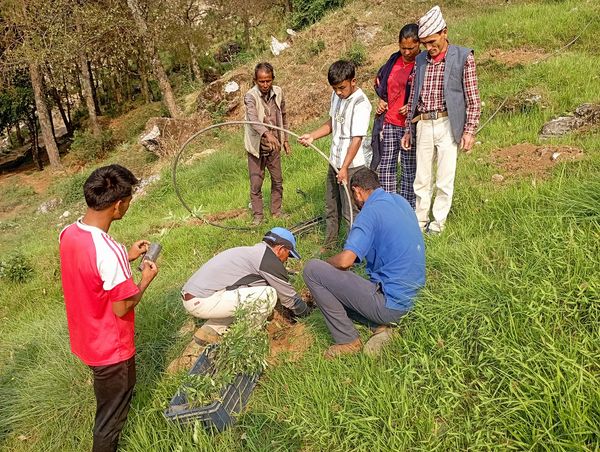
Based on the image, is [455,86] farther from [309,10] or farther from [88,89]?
[88,89]

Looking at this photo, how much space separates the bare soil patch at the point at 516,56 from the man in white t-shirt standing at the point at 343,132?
5744mm

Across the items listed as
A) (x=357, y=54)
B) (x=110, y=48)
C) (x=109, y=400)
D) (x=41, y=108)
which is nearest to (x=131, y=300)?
(x=109, y=400)

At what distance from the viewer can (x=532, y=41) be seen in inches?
361

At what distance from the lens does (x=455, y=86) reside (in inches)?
150

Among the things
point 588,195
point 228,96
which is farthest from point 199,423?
point 228,96

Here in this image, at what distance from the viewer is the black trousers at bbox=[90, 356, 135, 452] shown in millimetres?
2521

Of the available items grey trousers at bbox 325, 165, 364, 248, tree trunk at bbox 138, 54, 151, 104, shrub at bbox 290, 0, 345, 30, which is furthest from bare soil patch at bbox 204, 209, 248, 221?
tree trunk at bbox 138, 54, 151, 104

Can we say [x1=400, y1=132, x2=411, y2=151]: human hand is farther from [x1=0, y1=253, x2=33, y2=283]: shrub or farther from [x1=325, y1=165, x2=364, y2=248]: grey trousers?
[x1=0, y1=253, x2=33, y2=283]: shrub

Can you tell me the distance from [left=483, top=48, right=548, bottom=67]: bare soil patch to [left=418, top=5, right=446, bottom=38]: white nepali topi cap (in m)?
5.77

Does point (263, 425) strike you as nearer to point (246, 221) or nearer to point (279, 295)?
point (279, 295)

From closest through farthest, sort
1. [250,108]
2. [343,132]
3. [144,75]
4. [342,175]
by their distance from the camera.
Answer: [342,175] → [343,132] → [250,108] → [144,75]

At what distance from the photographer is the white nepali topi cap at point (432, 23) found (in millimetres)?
3590

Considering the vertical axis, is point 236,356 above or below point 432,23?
below

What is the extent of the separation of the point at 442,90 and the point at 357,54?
987cm
